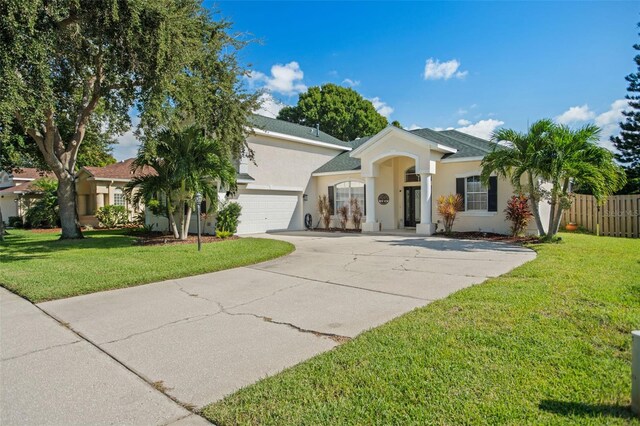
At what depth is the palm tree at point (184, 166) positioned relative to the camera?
42.8ft

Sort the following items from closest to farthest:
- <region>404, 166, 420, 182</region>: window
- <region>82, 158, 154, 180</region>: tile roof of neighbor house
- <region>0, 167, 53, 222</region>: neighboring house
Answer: <region>404, 166, 420, 182</region>: window < <region>82, 158, 154, 180</region>: tile roof of neighbor house < <region>0, 167, 53, 222</region>: neighboring house

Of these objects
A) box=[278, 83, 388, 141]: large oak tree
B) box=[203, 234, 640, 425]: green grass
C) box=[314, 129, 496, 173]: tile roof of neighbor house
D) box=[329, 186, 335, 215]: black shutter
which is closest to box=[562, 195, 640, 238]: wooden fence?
box=[314, 129, 496, 173]: tile roof of neighbor house

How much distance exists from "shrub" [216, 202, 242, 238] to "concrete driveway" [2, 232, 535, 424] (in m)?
6.89

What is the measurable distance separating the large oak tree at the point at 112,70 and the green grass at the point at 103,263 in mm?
3600

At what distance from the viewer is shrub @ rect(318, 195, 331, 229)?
21.0 m

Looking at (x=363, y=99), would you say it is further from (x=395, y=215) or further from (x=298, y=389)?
(x=298, y=389)

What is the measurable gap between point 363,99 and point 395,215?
26.7 metres

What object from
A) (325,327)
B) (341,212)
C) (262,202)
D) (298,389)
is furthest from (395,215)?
(298,389)

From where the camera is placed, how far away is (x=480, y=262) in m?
9.19

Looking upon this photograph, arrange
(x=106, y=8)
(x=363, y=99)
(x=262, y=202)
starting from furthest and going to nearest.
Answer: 1. (x=363, y=99)
2. (x=262, y=202)
3. (x=106, y=8)

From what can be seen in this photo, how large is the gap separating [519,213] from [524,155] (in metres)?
2.51

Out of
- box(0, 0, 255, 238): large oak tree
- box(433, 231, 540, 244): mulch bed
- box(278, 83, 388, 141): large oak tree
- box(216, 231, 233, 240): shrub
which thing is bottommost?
box(433, 231, 540, 244): mulch bed

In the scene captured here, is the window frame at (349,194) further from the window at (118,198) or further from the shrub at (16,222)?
the shrub at (16,222)

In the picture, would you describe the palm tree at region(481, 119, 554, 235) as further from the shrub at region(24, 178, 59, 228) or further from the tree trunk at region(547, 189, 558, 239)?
the shrub at region(24, 178, 59, 228)
